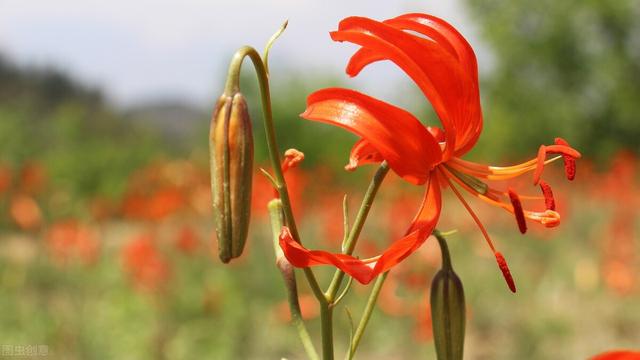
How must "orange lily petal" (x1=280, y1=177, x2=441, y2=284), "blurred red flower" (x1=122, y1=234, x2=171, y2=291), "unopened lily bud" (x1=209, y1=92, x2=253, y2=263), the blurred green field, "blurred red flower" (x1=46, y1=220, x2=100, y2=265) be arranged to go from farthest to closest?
"blurred red flower" (x1=46, y1=220, x2=100, y2=265), the blurred green field, "blurred red flower" (x1=122, y1=234, x2=171, y2=291), "unopened lily bud" (x1=209, y1=92, x2=253, y2=263), "orange lily petal" (x1=280, y1=177, x2=441, y2=284)

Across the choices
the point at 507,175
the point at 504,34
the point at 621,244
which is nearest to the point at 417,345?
the point at 621,244

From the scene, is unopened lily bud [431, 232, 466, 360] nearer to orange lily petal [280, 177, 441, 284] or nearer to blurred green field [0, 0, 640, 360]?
orange lily petal [280, 177, 441, 284]

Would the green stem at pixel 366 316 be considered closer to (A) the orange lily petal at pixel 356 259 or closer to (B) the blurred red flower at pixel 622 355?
(A) the orange lily petal at pixel 356 259

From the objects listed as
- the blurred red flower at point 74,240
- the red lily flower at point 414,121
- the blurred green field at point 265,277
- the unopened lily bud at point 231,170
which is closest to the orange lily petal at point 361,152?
the red lily flower at point 414,121

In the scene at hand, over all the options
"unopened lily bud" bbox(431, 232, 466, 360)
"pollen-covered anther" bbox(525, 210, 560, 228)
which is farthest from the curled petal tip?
"unopened lily bud" bbox(431, 232, 466, 360)

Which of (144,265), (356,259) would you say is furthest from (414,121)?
(144,265)

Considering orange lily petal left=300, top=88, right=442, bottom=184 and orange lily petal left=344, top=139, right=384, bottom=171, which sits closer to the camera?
orange lily petal left=300, top=88, right=442, bottom=184

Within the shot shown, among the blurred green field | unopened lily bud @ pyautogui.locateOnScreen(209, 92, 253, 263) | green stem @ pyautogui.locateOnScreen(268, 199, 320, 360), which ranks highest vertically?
unopened lily bud @ pyautogui.locateOnScreen(209, 92, 253, 263)
